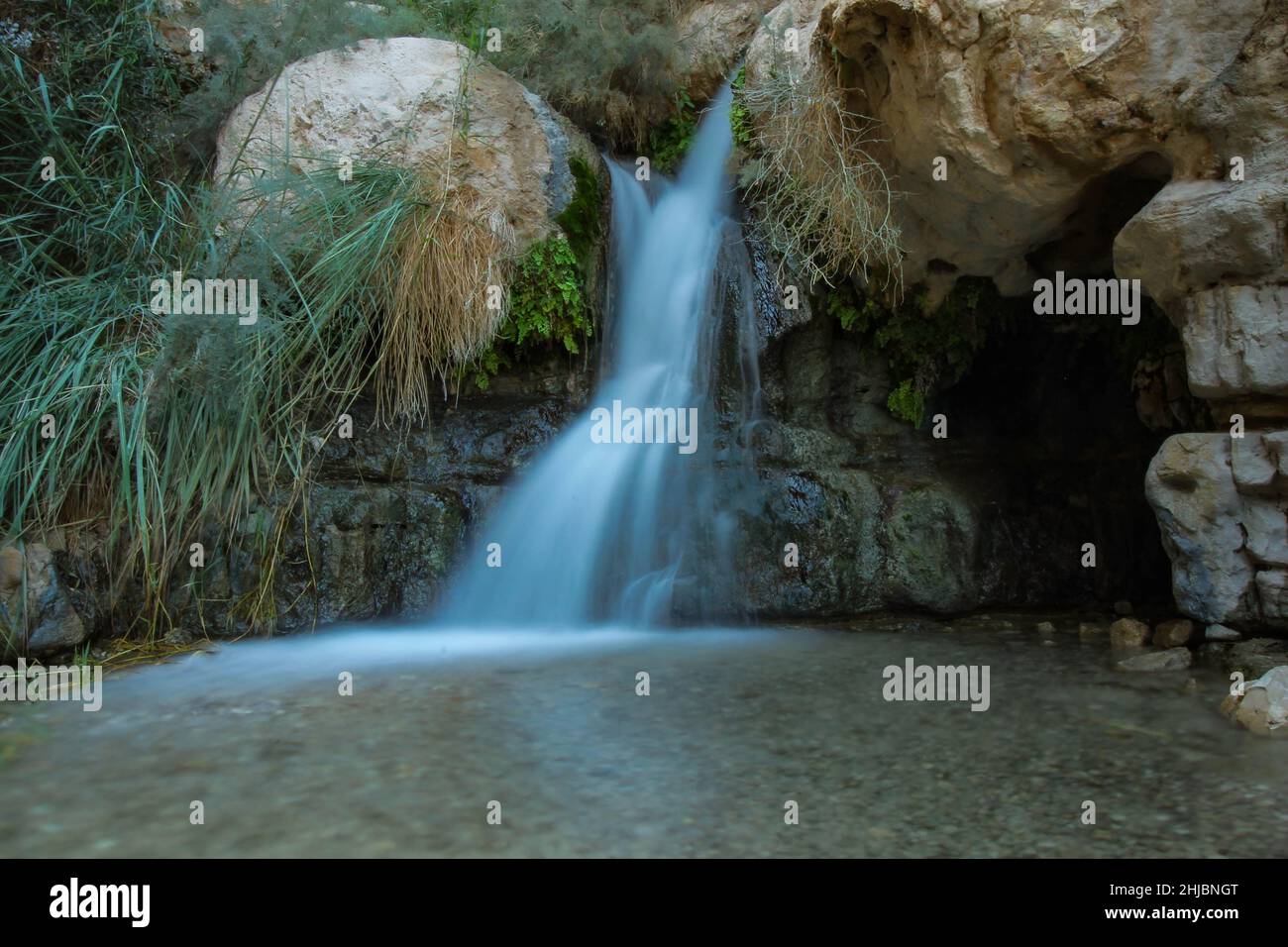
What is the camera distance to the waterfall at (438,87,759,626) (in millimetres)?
5020

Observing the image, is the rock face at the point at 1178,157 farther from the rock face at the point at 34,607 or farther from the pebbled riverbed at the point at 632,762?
the rock face at the point at 34,607

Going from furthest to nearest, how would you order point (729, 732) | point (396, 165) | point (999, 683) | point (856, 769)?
point (396, 165) → point (999, 683) → point (729, 732) → point (856, 769)

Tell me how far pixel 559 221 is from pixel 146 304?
2.27 m

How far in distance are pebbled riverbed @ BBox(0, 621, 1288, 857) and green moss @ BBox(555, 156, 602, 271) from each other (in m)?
2.61

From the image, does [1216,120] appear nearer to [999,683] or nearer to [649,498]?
[999,683]

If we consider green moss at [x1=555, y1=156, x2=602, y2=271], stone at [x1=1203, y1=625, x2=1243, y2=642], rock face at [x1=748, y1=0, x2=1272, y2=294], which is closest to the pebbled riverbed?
stone at [x1=1203, y1=625, x2=1243, y2=642]

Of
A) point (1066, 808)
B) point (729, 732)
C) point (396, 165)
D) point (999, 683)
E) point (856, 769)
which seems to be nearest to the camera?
point (1066, 808)

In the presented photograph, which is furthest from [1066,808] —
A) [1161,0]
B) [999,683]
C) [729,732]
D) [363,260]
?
[363,260]

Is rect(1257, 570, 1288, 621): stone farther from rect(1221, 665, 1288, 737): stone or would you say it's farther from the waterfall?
the waterfall

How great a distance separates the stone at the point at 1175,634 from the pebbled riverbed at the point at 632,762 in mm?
404

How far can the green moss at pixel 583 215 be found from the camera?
18.7ft

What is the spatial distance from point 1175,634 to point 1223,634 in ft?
0.77

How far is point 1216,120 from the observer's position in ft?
12.3

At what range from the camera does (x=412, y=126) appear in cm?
561
